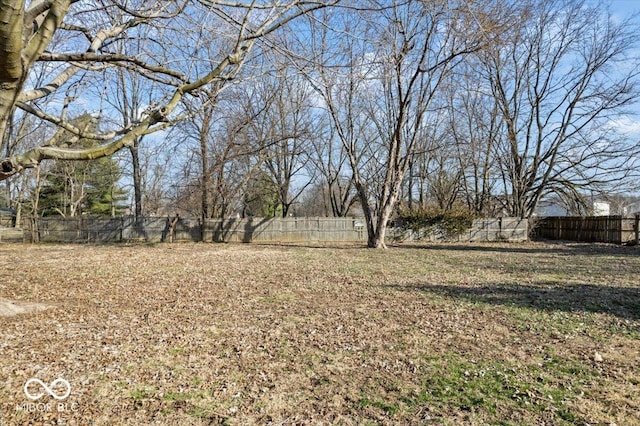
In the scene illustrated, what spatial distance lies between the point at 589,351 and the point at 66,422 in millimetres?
4512

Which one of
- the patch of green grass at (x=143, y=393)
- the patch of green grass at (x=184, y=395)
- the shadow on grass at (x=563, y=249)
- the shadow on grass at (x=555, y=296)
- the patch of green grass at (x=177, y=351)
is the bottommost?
the patch of green grass at (x=184, y=395)

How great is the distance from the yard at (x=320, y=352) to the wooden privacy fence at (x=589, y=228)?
14253 millimetres

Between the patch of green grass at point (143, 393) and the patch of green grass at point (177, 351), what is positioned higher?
the patch of green grass at point (177, 351)

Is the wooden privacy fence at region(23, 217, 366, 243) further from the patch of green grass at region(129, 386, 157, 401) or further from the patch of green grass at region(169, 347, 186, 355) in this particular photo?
the patch of green grass at region(129, 386, 157, 401)

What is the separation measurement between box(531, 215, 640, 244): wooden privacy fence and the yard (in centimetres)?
1425

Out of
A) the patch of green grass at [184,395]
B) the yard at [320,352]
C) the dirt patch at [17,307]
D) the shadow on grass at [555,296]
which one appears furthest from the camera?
the shadow on grass at [555,296]

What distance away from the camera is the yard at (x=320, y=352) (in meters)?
2.68

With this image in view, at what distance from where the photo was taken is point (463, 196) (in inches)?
1042

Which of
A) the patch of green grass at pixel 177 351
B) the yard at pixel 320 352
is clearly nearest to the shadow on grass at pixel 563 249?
the yard at pixel 320 352

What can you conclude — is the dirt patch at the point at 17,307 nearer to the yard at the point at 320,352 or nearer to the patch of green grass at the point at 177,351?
the yard at the point at 320,352

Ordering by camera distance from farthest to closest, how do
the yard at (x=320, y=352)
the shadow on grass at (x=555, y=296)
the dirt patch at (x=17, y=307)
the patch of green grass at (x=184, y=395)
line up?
the shadow on grass at (x=555, y=296)
the dirt patch at (x=17, y=307)
the patch of green grass at (x=184, y=395)
the yard at (x=320, y=352)

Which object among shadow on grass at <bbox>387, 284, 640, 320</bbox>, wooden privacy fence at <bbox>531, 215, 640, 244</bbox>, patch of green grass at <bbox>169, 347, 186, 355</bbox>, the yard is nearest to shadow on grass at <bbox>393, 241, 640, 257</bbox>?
wooden privacy fence at <bbox>531, 215, 640, 244</bbox>

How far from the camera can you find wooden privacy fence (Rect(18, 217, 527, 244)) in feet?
65.6

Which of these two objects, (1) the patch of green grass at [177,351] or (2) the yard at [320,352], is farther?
(1) the patch of green grass at [177,351]
